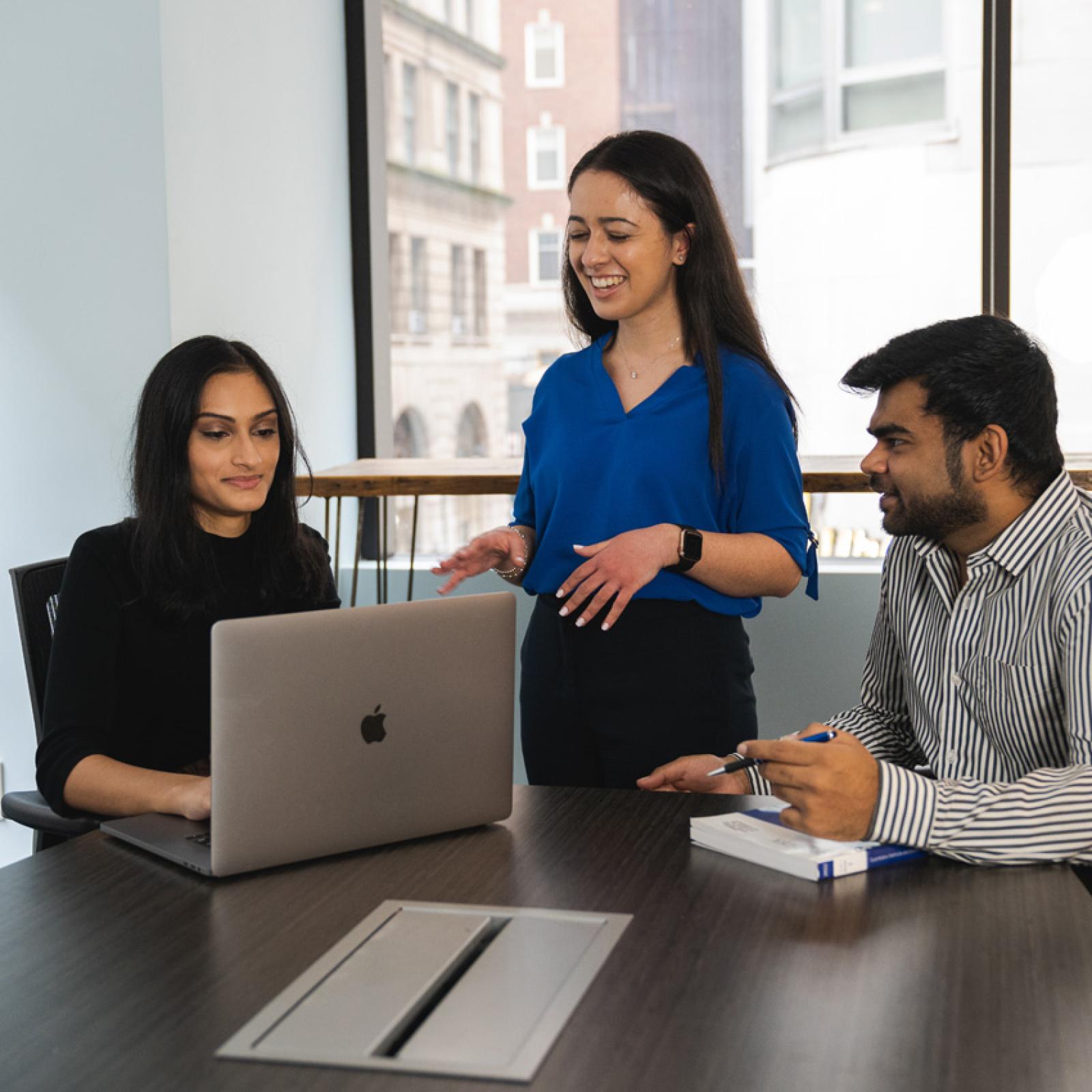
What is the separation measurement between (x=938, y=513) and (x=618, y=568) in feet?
1.27

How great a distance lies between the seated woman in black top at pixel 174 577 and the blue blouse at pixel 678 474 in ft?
1.28

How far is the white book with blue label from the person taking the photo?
123cm

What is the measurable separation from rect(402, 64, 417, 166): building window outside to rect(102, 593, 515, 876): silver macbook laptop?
264cm

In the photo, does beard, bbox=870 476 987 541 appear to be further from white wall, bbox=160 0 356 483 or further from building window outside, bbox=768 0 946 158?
building window outside, bbox=768 0 946 158

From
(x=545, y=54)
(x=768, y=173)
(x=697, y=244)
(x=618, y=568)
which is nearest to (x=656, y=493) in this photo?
(x=618, y=568)

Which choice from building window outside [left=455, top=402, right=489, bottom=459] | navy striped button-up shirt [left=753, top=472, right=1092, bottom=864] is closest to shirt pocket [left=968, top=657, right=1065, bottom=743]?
navy striped button-up shirt [left=753, top=472, right=1092, bottom=864]

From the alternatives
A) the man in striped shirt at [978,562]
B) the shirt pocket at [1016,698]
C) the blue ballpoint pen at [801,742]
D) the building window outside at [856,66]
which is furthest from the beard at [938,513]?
the building window outside at [856,66]

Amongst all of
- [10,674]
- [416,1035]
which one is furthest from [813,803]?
[10,674]

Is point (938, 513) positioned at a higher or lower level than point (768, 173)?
lower

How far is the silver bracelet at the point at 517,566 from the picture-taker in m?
1.86

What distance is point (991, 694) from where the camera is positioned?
1.54 meters

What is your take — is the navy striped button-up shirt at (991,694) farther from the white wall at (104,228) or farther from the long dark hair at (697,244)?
the white wall at (104,228)

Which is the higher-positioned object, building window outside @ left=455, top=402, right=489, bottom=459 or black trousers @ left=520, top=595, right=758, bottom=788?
building window outside @ left=455, top=402, right=489, bottom=459

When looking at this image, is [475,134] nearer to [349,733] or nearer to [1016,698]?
[1016,698]
